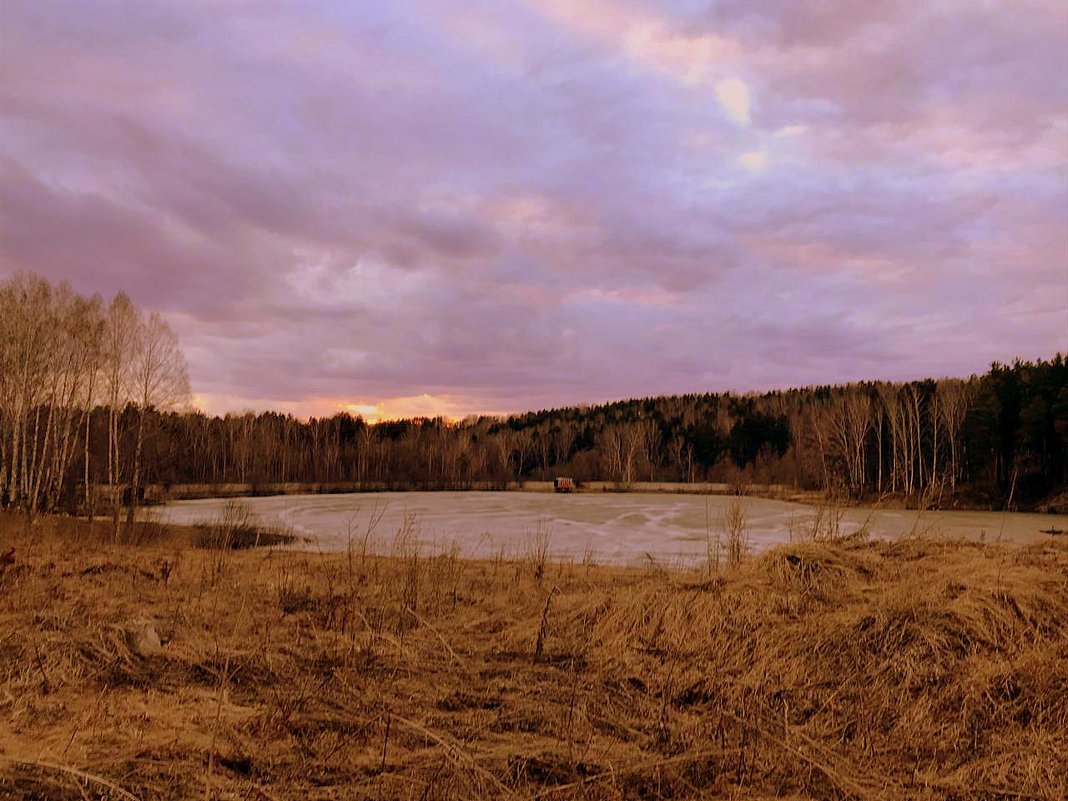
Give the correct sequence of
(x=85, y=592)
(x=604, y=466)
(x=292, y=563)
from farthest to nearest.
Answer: (x=604, y=466) < (x=292, y=563) < (x=85, y=592)

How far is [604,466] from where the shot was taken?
310 ft

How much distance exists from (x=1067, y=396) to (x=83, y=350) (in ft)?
187

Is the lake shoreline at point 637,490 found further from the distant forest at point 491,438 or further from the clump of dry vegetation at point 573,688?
the clump of dry vegetation at point 573,688

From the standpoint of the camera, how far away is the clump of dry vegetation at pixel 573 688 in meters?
4.07

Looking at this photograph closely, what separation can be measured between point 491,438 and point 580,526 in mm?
83746

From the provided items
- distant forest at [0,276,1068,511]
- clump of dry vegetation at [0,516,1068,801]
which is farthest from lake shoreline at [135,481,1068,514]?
clump of dry vegetation at [0,516,1068,801]

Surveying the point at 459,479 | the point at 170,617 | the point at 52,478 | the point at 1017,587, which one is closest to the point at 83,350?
the point at 52,478

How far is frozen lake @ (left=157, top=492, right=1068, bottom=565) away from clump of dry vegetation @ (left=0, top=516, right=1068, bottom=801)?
20.3ft

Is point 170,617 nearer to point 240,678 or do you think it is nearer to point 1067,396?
point 240,678

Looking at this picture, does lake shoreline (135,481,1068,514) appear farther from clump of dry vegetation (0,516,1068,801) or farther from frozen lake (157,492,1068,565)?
clump of dry vegetation (0,516,1068,801)

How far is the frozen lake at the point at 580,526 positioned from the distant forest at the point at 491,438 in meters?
2.98

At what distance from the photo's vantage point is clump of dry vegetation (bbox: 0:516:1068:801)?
160 inches

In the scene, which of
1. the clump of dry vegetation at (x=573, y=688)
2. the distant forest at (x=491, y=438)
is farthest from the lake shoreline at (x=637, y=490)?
the clump of dry vegetation at (x=573, y=688)

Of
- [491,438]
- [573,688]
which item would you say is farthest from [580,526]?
[491,438]
